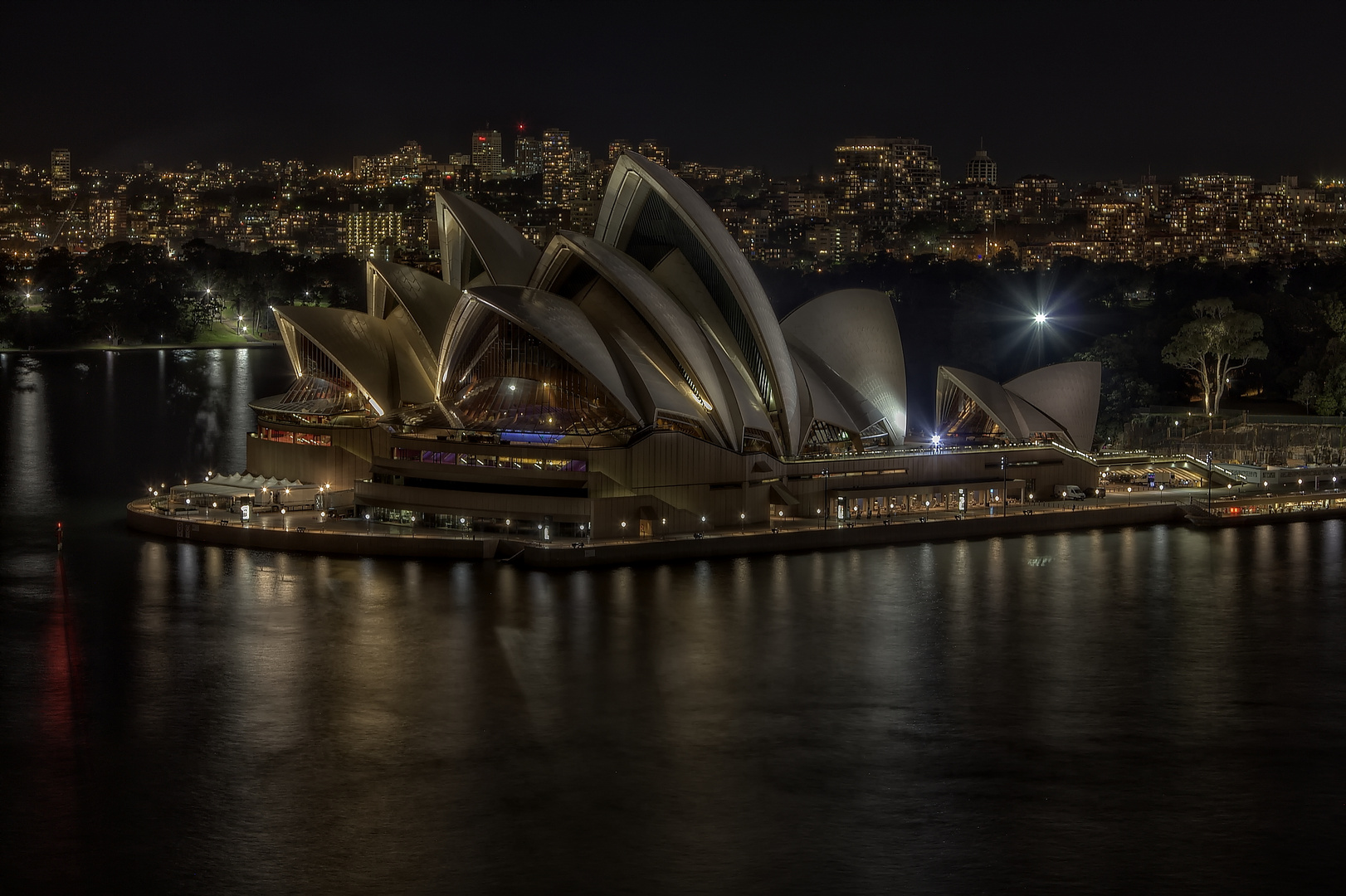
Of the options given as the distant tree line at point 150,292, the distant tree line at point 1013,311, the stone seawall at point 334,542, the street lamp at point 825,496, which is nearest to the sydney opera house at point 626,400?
the street lamp at point 825,496

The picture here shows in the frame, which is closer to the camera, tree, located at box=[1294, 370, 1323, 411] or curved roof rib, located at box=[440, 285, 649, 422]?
curved roof rib, located at box=[440, 285, 649, 422]

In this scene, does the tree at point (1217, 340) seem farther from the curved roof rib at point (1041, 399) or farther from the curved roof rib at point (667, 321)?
the curved roof rib at point (667, 321)

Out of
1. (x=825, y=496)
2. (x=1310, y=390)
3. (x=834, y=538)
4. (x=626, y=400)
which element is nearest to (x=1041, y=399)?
(x=825, y=496)

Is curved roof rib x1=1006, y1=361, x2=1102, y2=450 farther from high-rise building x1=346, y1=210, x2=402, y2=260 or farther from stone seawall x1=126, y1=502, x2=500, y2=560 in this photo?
high-rise building x1=346, y1=210, x2=402, y2=260

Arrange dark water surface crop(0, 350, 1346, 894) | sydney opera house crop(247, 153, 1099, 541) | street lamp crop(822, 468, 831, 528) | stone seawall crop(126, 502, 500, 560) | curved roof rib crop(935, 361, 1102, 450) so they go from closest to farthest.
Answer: dark water surface crop(0, 350, 1346, 894), stone seawall crop(126, 502, 500, 560), sydney opera house crop(247, 153, 1099, 541), street lamp crop(822, 468, 831, 528), curved roof rib crop(935, 361, 1102, 450)

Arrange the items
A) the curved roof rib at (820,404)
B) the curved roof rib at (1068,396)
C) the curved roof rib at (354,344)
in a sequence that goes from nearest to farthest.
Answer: the curved roof rib at (820,404)
the curved roof rib at (354,344)
the curved roof rib at (1068,396)

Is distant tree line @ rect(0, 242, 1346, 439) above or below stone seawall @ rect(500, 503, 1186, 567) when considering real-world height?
above

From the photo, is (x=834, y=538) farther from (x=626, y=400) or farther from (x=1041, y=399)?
(x=1041, y=399)

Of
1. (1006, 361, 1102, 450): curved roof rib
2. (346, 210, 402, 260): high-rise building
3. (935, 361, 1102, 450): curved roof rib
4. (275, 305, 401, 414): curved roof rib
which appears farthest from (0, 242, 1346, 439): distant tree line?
(346, 210, 402, 260): high-rise building
